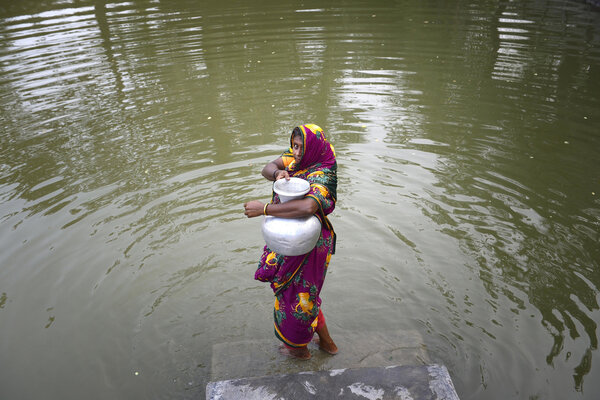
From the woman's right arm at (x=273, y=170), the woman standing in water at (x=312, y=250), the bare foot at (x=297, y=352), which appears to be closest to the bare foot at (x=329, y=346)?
the bare foot at (x=297, y=352)

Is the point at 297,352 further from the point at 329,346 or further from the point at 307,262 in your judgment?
the point at 307,262

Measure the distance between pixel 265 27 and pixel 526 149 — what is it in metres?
8.99

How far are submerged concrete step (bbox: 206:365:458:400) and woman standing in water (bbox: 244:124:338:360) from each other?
1.02 feet

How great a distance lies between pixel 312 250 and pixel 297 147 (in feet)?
2.33

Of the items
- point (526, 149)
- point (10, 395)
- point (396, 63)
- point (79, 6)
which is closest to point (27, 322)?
point (10, 395)

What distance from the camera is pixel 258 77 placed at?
1009cm

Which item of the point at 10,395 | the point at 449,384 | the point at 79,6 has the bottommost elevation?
the point at 10,395

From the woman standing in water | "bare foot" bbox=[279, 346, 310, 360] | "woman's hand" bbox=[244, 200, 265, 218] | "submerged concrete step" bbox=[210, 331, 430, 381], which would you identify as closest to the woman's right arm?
the woman standing in water

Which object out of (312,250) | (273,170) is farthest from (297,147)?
(312,250)

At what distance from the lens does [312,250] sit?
3299mm

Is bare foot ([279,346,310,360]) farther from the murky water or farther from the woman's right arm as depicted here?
the woman's right arm

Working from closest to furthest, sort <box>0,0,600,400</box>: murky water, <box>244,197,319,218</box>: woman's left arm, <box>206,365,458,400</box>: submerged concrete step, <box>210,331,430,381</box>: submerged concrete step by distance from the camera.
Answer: <box>244,197,319,218</box>: woman's left arm
<box>206,365,458,400</box>: submerged concrete step
<box>210,331,430,381</box>: submerged concrete step
<box>0,0,600,400</box>: murky water

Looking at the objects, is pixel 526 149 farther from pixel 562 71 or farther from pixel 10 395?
pixel 10 395

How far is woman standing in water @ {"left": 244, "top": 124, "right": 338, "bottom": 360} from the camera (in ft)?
10.4
